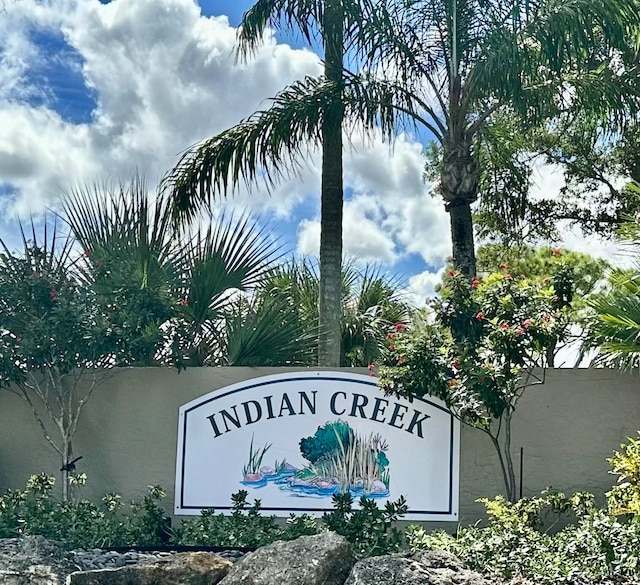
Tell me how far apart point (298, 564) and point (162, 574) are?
104cm

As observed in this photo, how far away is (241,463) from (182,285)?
83.4 inches

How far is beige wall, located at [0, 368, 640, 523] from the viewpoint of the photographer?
27.6 ft

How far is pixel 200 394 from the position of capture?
8.99 metres

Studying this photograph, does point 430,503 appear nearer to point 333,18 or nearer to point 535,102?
point 535,102

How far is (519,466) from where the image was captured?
8.43m

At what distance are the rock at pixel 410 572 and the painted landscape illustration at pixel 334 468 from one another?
6.67 ft

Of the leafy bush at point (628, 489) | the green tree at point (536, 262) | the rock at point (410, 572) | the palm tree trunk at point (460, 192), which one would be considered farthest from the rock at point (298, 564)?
the green tree at point (536, 262)

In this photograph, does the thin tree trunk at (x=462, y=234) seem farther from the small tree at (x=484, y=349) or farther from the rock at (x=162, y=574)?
the rock at (x=162, y=574)

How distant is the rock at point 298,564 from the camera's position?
6148mm

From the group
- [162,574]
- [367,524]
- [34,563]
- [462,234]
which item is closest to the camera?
[162,574]

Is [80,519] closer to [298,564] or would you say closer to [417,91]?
[298,564]

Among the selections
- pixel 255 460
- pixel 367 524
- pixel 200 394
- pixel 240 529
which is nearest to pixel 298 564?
pixel 367 524

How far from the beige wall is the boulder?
73.1 inches

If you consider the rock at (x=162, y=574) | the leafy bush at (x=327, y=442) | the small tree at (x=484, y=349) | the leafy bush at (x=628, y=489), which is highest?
the small tree at (x=484, y=349)
